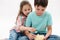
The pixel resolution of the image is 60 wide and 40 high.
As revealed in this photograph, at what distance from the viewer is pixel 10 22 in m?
1.56

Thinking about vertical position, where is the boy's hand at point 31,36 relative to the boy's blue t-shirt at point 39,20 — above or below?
below

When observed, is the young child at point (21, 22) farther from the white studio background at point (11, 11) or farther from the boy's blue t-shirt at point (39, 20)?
the white studio background at point (11, 11)

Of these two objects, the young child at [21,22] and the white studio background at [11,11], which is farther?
the white studio background at [11,11]

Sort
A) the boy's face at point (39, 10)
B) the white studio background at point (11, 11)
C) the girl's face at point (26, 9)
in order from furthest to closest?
the white studio background at point (11, 11)
the girl's face at point (26, 9)
the boy's face at point (39, 10)

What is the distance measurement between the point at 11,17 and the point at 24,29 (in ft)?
1.93

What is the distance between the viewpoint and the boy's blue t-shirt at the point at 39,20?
1004 millimetres

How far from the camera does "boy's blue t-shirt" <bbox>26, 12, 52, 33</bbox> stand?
1.00 metres

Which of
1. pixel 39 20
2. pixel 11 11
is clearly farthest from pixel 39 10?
pixel 11 11

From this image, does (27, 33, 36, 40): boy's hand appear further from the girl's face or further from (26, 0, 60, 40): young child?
the girl's face

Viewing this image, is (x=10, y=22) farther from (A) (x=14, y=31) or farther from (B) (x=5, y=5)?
(A) (x=14, y=31)

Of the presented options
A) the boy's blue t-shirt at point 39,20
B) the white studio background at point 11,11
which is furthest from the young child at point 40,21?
the white studio background at point 11,11

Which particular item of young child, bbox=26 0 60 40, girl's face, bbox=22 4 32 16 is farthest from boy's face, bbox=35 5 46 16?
girl's face, bbox=22 4 32 16

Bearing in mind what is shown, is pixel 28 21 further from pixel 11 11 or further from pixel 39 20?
pixel 11 11

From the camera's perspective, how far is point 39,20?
3.30 ft
